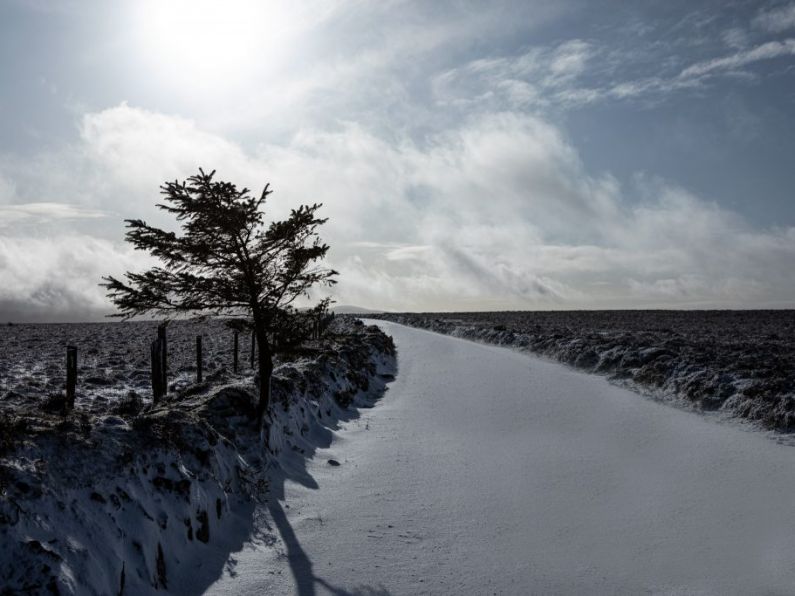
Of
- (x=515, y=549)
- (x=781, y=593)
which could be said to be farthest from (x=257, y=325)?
(x=781, y=593)

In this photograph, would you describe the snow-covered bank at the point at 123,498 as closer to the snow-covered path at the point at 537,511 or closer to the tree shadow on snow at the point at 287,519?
the tree shadow on snow at the point at 287,519

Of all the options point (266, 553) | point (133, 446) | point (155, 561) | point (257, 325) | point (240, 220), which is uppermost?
point (240, 220)

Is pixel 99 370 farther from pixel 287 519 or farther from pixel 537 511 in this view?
pixel 537 511

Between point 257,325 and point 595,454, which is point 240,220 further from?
point 595,454

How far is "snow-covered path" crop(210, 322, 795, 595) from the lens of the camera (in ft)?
17.7

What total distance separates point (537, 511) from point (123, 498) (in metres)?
4.98

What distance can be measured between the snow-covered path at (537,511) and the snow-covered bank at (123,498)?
52cm

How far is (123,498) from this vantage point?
5047mm

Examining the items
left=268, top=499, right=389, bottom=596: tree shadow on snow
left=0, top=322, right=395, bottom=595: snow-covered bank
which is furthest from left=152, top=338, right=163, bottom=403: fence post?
left=268, top=499, right=389, bottom=596: tree shadow on snow

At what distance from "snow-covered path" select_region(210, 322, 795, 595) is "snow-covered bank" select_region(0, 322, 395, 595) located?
1.71ft

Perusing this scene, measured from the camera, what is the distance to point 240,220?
9.47 metres

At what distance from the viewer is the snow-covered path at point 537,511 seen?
17.7 feet

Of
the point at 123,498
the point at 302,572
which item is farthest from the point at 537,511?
the point at 123,498

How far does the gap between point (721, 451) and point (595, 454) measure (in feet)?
7.59
